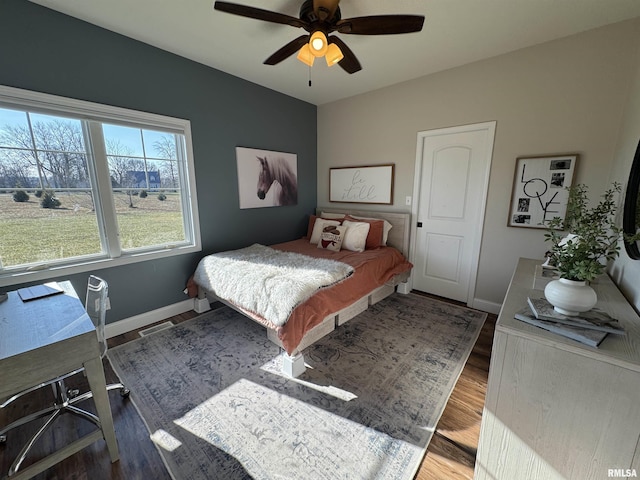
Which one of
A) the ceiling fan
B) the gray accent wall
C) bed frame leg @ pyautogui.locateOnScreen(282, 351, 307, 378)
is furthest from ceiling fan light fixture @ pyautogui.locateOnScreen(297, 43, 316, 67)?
bed frame leg @ pyautogui.locateOnScreen(282, 351, 307, 378)

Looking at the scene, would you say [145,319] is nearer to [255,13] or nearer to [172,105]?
[172,105]

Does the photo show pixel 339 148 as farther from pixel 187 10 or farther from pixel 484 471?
pixel 484 471

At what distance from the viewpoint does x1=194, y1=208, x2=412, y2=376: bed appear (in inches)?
73.4

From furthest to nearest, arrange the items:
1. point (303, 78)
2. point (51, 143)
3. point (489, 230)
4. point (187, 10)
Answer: point (303, 78), point (489, 230), point (51, 143), point (187, 10)

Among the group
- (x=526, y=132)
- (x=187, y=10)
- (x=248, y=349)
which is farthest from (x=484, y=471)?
(x=187, y=10)

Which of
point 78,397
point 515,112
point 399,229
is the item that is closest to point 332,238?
point 399,229

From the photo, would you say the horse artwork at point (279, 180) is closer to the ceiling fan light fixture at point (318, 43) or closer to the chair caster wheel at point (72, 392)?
the ceiling fan light fixture at point (318, 43)

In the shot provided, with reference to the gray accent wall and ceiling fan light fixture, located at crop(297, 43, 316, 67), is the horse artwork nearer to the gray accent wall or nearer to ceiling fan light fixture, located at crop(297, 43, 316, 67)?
the gray accent wall

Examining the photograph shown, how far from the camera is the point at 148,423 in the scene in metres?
1.52

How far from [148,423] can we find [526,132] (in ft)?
12.5

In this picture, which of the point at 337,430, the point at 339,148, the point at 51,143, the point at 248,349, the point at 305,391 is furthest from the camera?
the point at 339,148

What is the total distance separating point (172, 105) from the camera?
2.57 m

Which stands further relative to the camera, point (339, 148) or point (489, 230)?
point (339, 148)

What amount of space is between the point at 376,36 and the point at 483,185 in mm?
1805
